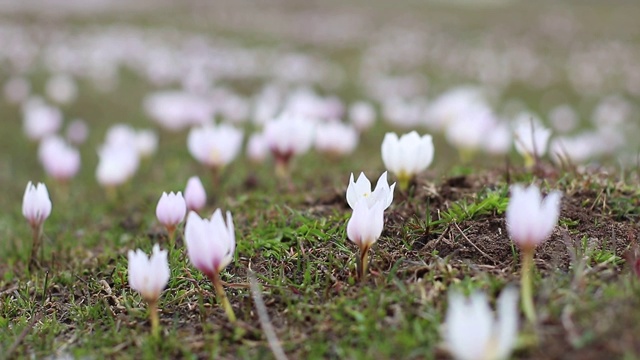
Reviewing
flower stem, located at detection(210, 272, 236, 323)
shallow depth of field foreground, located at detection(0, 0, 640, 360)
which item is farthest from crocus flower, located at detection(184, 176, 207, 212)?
flower stem, located at detection(210, 272, 236, 323)

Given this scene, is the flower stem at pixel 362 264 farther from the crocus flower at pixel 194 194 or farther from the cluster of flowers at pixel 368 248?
the crocus flower at pixel 194 194

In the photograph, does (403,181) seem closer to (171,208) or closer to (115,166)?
(171,208)

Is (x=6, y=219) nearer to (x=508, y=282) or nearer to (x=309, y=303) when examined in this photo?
(x=309, y=303)

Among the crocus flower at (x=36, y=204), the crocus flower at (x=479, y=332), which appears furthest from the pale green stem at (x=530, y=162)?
the crocus flower at (x=36, y=204)

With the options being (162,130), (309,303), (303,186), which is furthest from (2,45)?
(309,303)

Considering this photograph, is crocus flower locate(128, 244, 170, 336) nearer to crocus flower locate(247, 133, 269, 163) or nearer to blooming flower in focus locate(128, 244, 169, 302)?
blooming flower in focus locate(128, 244, 169, 302)

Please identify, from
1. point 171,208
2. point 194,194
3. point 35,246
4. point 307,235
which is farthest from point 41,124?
point 307,235

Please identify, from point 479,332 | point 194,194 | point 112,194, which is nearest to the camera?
point 479,332
